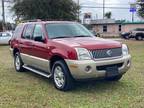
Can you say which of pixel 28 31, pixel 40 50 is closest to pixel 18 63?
pixel 28 31

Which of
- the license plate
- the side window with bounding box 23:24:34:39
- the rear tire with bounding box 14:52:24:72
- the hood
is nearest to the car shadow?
the license plate

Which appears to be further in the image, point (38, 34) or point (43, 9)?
point (43, 9)

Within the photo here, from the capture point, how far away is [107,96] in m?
7.38

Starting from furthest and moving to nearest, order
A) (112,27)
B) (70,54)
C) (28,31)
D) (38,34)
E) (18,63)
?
(112,27), (18,63), (28,31), (38,34), (70,54)

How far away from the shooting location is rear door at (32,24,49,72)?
341 inches

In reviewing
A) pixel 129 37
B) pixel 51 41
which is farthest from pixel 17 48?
pixel 129 37

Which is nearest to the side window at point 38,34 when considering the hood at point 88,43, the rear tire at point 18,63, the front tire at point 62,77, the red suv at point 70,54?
the red suv at point 70,54

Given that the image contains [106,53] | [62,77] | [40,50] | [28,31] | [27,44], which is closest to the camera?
[106,53]

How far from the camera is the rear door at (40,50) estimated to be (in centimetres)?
866

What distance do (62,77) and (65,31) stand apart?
1.63 meters

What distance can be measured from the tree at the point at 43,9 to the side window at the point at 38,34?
23377 mm

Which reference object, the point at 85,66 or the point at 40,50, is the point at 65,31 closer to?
the point at 40,50

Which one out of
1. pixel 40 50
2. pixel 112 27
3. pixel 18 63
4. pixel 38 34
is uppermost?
pixel 38 34

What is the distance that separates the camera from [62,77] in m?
8.01
